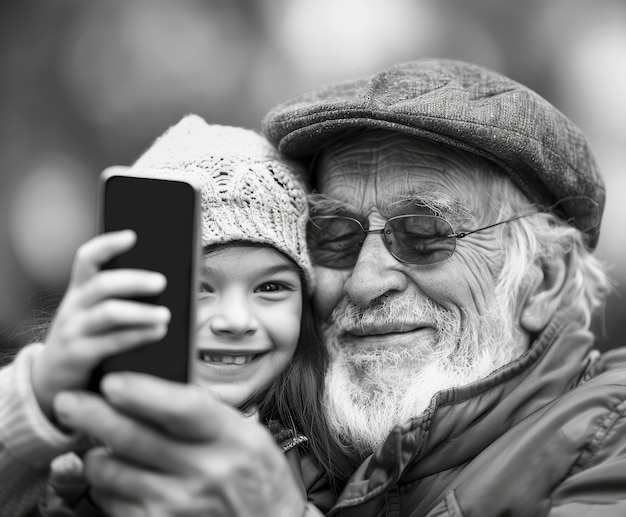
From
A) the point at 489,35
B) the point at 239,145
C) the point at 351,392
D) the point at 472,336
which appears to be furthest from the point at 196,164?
the point at 489,35

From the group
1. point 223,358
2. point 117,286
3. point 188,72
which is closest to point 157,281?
point 117,286

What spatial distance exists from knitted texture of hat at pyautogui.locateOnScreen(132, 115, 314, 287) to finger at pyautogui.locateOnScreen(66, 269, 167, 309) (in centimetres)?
109

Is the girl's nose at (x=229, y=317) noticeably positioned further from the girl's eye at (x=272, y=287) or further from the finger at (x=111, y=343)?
the finger at (x=111, y=343)

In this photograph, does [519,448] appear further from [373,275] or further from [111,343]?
[111,343]

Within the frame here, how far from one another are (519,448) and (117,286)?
1.27m

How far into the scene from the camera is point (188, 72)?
7.54 m

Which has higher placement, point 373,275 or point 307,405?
point 373,275

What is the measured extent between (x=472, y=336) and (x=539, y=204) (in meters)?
0.58

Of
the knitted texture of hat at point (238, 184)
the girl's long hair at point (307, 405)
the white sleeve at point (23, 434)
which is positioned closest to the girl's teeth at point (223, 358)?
the girl's long hair at point (307, 405)

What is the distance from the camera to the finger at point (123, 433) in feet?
4.85

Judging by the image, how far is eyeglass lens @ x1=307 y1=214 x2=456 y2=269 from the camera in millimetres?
2850

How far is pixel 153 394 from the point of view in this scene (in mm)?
1439

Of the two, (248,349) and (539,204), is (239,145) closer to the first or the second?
(248,349)

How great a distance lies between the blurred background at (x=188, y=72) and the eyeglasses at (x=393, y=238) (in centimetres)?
451
